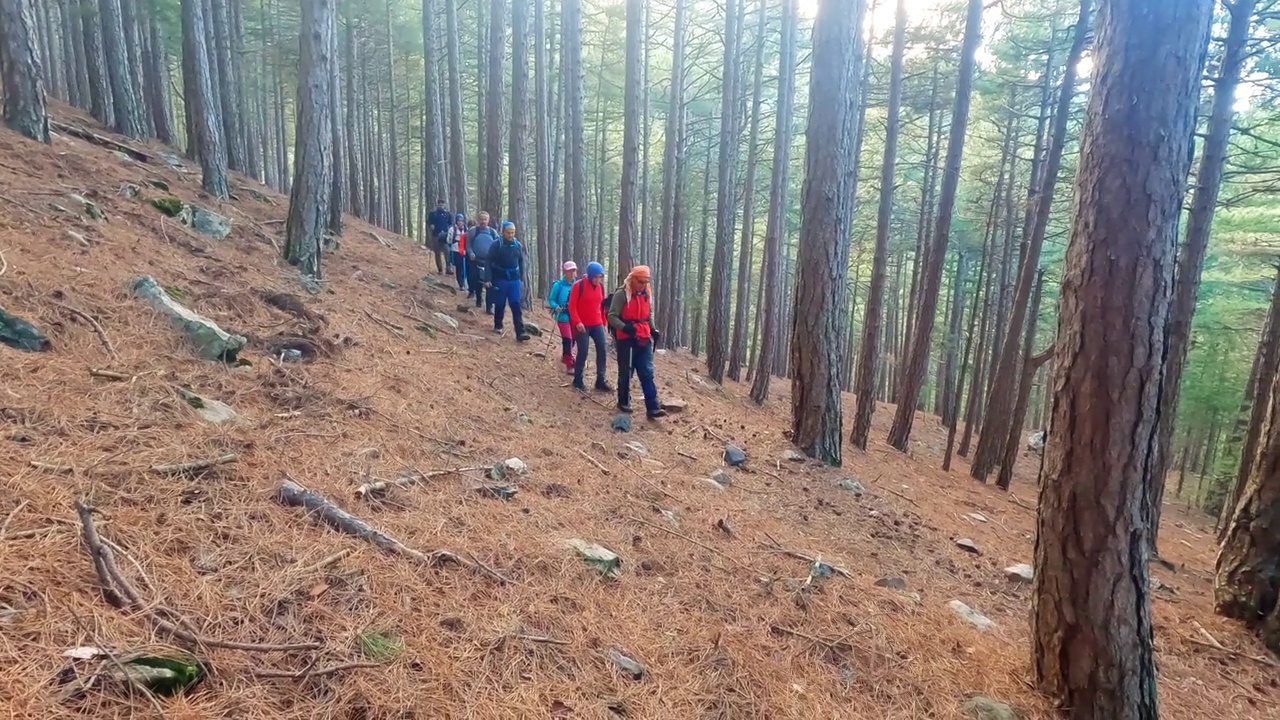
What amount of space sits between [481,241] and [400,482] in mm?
7577

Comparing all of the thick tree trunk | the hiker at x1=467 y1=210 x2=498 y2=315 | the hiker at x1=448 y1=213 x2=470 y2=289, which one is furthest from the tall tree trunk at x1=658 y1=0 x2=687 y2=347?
the hiker at x1=467 y1=210 x2=498 y2=315

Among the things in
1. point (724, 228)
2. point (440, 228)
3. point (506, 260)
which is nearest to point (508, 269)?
point (506, 260)

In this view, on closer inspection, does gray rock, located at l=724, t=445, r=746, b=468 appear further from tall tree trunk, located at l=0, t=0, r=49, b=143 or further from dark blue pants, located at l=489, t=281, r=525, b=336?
tall tree trunk, located at l=0, t=0, r=49, b=143

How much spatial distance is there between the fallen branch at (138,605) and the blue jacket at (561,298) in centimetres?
706

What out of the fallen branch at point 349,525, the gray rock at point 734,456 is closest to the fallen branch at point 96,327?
the fallen branch at point 349,525

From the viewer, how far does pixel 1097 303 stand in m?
3.48

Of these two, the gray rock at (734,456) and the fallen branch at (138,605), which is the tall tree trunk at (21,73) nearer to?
the fallen branch at (138,605)

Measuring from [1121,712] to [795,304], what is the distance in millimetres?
5322

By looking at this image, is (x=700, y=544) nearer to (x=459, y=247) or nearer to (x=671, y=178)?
(x=459, y=247)

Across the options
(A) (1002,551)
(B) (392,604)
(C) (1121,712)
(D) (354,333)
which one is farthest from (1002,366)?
(B) (392,604)

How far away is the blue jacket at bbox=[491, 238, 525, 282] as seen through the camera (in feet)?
32.8

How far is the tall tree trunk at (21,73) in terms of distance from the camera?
9125 mm

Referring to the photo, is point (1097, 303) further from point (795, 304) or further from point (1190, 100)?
point (795, 304)

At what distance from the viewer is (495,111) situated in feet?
45.2
